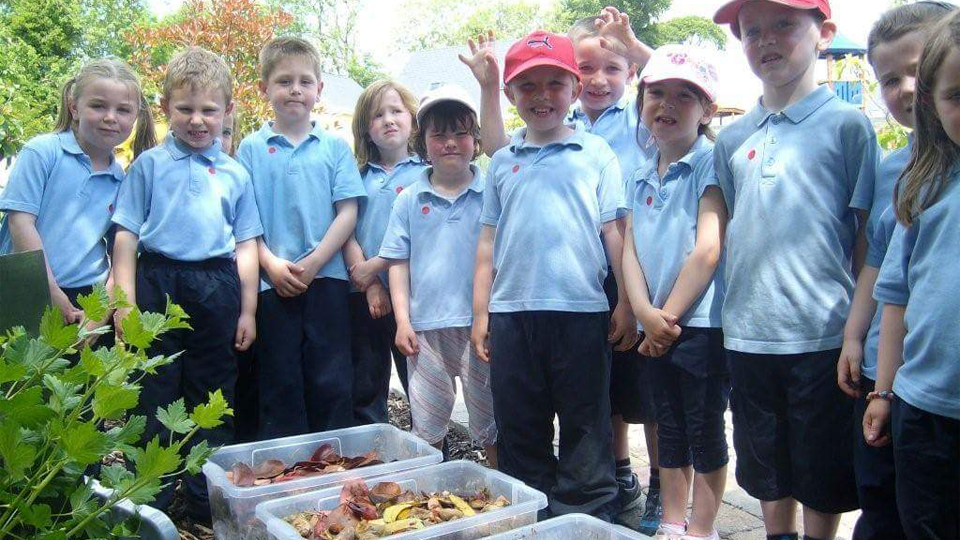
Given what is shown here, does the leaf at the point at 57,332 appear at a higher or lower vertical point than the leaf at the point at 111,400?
higher

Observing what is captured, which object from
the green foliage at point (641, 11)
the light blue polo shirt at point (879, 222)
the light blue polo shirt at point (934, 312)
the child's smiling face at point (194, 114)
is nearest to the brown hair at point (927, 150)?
the light blue polo shirt at point (934, 312)

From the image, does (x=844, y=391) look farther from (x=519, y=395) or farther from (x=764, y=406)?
(x=519, y=395)

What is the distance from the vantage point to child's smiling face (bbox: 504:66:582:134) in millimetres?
3295

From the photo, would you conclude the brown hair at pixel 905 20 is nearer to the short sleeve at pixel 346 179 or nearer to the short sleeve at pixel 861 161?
the short sleeve at pixel 861 161

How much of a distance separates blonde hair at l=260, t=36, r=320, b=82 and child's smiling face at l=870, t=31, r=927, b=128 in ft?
7.90

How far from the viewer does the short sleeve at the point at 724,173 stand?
111 inches

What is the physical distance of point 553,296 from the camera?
311 centimetres

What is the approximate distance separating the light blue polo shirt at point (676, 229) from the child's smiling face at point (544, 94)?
47cm

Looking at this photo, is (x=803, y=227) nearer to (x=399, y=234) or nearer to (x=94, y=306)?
(x=399, y=234)

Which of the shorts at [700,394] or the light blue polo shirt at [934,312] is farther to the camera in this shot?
the shorts at [700,394]

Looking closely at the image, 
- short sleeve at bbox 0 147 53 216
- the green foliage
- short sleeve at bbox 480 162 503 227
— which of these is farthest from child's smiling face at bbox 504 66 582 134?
the green foliage

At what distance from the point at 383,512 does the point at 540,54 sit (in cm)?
178

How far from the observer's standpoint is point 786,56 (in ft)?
8.73

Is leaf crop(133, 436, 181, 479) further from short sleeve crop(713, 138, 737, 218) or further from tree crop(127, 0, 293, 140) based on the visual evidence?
tree crop(127, 0, 293, 140)
